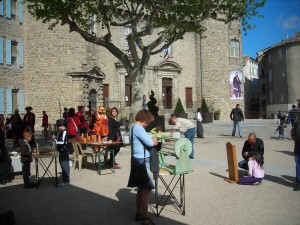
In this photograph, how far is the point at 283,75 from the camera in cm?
4575

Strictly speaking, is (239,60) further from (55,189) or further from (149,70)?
(55,189)

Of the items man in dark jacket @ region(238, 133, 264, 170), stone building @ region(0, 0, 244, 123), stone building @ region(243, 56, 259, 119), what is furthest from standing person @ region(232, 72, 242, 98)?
man in dark jacket @ region(238, 133, 264, 170)

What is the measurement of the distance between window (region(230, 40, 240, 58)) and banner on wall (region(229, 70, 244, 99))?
186 centimetres

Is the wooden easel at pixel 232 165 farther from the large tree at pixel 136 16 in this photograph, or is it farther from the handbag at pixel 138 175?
the large tree at pixel 136 16

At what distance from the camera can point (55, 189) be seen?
6965mm

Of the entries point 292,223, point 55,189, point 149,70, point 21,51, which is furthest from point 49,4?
point 149,70

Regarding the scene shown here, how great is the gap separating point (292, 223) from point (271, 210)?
0.59 meters

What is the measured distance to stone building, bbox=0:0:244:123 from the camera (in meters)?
22.9

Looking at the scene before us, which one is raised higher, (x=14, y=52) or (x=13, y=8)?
(x=13, y=8)

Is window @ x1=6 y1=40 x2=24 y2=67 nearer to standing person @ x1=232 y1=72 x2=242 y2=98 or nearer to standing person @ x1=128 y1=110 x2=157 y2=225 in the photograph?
standing person @ x1=128 y1=110 x2=157 y2=225

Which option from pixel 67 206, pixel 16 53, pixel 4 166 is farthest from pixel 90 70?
pixel 67 206

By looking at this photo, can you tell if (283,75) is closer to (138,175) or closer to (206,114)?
(206,114)

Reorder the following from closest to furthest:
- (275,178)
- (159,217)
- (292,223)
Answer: (292,223) < (159,217) < (275,178)

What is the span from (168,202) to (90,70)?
66.0 feet
